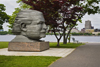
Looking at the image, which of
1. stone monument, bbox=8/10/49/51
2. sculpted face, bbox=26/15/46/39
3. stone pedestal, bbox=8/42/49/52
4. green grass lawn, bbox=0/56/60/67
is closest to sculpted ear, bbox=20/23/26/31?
stone monument, bbox=8/10/49/51

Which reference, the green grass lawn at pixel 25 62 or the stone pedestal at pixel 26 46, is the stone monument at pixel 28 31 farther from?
the green grass lawn at pixel 25 62

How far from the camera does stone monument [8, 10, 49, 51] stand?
12414mm

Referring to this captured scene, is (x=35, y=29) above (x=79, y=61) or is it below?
above

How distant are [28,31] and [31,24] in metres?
0.65

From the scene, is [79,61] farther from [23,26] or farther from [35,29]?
[23,26]

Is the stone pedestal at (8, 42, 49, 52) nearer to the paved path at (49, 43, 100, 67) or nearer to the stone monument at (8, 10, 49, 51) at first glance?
the stone monument at (8, 10, 49, 51)

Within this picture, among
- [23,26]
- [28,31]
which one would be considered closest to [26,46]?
[28,31]

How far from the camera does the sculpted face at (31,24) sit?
1278cm

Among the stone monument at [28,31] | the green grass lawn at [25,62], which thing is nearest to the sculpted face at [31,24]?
the stone monument at [28,31]

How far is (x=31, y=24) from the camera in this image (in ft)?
42.4

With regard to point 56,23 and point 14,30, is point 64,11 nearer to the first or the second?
point 56,23

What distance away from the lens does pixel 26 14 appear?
13.2 metres

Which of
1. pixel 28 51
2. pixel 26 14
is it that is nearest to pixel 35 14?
pixel 26 14

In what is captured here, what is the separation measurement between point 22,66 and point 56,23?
11.2m
